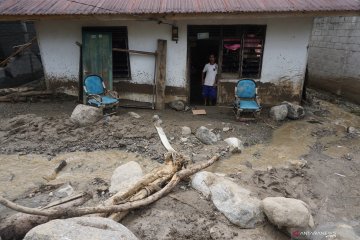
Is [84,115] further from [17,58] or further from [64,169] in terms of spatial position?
[17,58]

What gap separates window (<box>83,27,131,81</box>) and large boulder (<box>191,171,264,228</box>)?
528cm

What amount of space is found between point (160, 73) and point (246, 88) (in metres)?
2.68

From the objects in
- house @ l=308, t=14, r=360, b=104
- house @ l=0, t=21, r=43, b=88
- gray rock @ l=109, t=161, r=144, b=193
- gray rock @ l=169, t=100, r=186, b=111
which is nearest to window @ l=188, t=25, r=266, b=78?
gray rock @ l=169, t=100, r=186, b=111

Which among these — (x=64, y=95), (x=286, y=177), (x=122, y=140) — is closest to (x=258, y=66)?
(x=286, y=177)

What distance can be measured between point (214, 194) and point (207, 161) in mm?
1107

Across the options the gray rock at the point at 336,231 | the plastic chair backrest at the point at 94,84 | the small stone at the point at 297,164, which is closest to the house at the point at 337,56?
the small stone at the point at 297,164

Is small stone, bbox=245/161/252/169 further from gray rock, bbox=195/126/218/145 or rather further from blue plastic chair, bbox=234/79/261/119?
blue plastic chair, bbox=234/79/261/119

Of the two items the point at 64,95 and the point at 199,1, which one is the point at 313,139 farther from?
the point at 64,95

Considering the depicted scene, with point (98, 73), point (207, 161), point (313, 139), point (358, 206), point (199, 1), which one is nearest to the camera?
point (358, 206)

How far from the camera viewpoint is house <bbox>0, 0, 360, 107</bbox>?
8.07 m

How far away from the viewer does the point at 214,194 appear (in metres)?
5.01

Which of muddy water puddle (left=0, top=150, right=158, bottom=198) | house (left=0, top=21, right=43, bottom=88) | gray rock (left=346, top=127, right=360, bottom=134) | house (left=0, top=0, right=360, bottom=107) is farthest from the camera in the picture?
house (left=0, top=21, right=43, bottom=88)

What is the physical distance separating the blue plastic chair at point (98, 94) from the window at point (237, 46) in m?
3.00

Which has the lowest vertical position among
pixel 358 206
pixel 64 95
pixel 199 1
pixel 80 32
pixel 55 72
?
pixel 358 206
